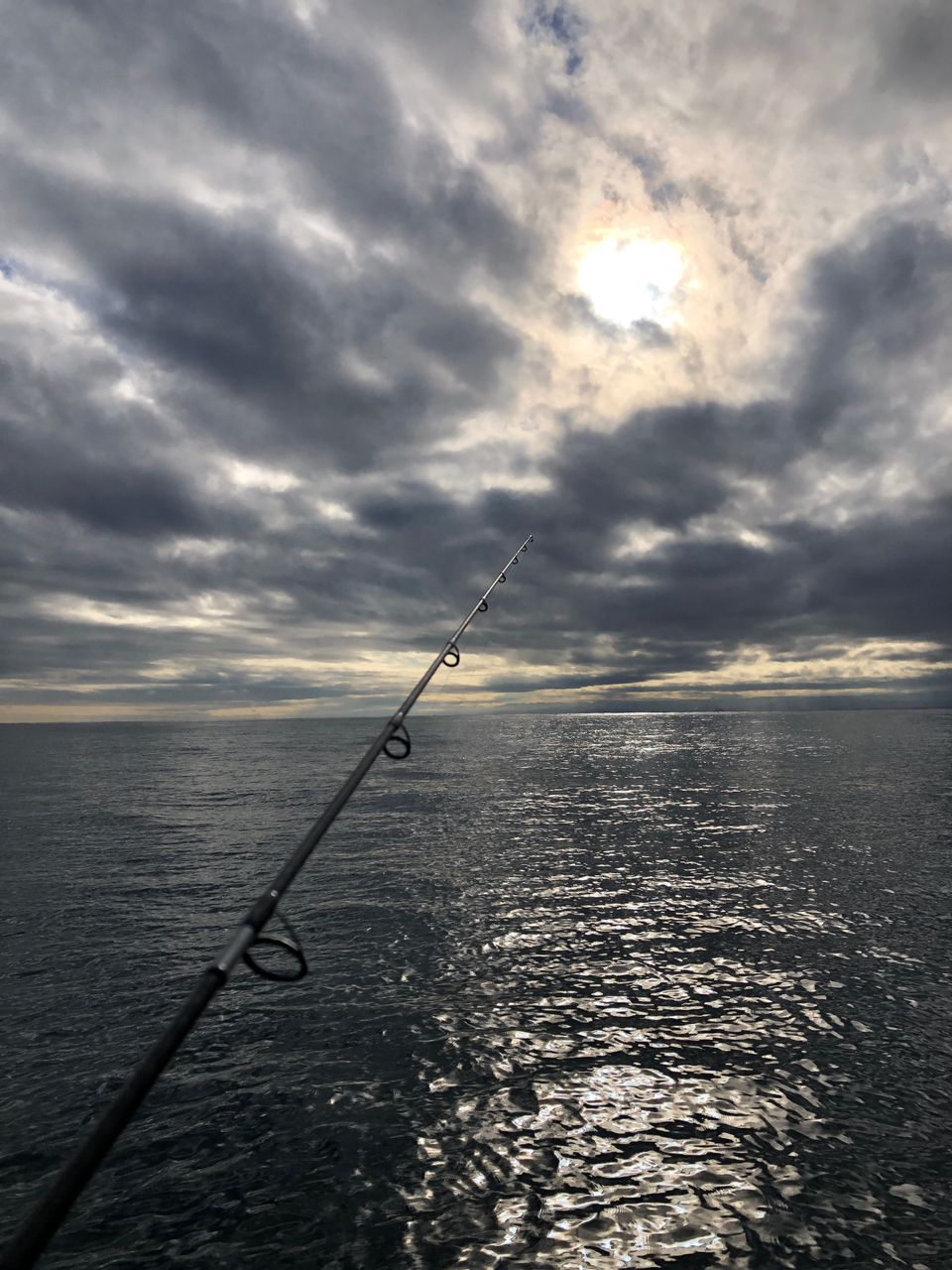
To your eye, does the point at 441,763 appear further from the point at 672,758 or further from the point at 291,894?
the point at 291,894

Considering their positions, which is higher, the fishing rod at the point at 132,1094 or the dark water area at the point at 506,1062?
the fishing rod at the point at 132,1094

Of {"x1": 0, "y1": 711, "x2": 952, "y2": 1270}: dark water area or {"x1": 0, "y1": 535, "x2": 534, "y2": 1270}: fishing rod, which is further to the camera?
{"x1": 0, "y1": 711, "x2": 952, "y2": 1270}: dark water area

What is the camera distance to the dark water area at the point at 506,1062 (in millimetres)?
6855

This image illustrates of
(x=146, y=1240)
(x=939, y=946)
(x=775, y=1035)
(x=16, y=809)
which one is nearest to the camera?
(x=146, y=1240)

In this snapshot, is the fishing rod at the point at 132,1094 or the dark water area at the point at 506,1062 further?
the dark water area at the point at 506,1062

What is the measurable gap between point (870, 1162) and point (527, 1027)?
4959mm

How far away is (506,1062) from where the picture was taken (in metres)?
9.92

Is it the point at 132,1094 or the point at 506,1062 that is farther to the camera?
the point at 506,1062

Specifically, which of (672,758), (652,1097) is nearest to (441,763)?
(672,758)

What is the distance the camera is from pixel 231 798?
44.6 m

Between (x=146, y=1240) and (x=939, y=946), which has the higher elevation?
(x=146, y=1240)

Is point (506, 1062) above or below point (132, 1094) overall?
below

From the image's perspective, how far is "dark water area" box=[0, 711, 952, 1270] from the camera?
6.86 metres

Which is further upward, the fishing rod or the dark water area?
the fishing rod
